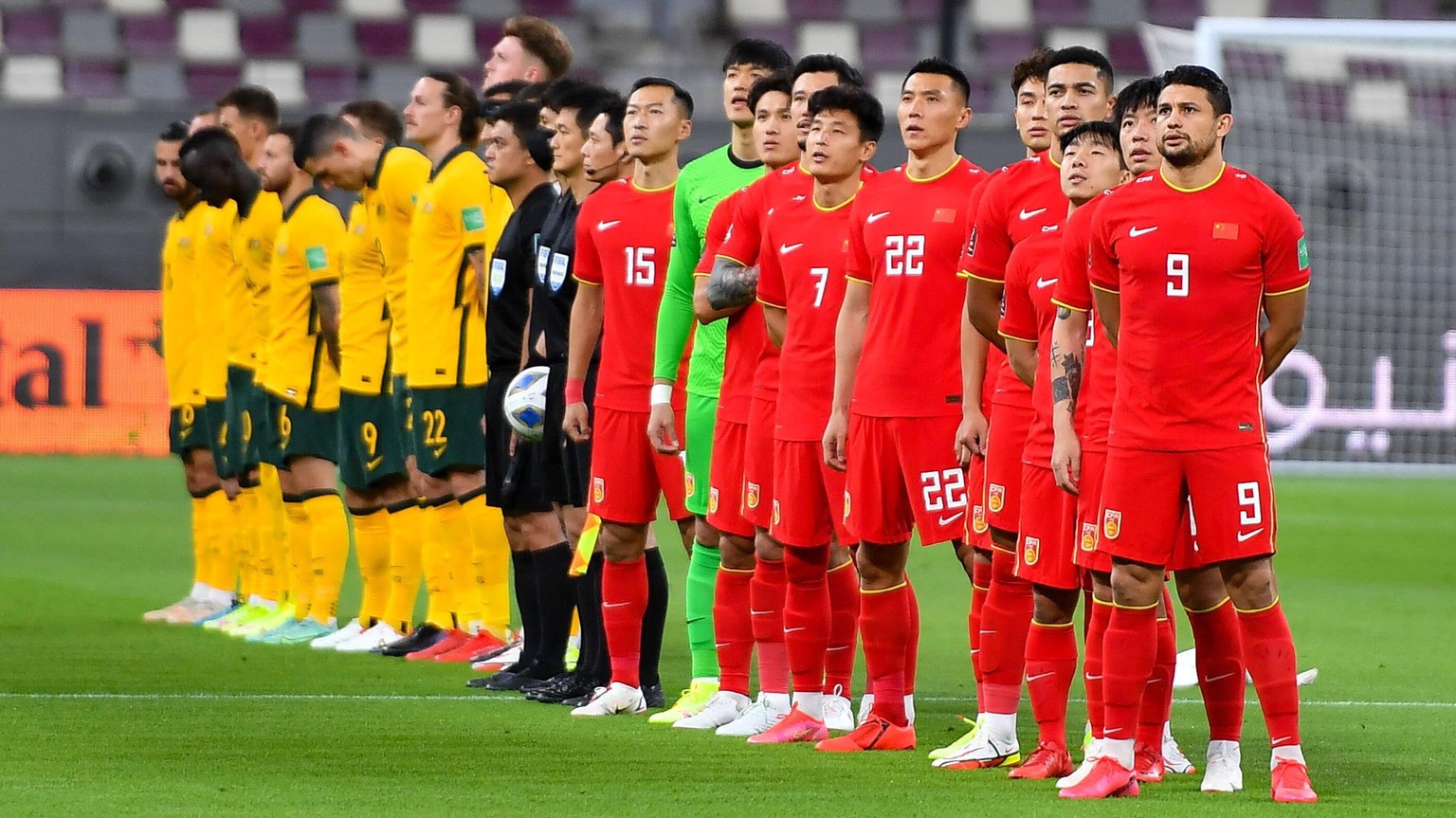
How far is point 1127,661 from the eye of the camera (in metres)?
5.31

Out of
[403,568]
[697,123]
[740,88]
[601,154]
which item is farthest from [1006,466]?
[697,123]

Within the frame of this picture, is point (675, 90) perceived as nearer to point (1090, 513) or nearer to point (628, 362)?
point (628, 362)

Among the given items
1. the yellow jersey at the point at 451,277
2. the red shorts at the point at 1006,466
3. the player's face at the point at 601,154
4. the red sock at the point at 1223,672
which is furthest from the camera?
the yellow jersey at the point at 451,277

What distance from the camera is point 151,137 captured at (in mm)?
18469

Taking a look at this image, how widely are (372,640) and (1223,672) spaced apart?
4.15 meters

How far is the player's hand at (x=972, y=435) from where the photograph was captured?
5.91m

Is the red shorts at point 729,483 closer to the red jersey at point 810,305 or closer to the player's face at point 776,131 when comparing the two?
the red jersey at point 810,305

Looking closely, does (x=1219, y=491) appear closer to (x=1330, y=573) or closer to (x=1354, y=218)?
(x=1330, y=573)

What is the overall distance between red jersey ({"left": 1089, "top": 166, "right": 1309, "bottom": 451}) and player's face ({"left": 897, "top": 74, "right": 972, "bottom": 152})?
0.95 m

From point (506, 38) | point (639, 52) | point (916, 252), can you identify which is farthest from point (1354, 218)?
point (916, 252)

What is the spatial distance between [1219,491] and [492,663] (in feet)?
11.9

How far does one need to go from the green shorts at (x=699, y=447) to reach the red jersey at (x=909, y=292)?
79 centimetres

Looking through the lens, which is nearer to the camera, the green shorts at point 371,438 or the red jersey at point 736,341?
the red jersey at point 736,341

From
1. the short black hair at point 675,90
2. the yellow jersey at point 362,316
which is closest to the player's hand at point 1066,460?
the short black hair at point 675,90
